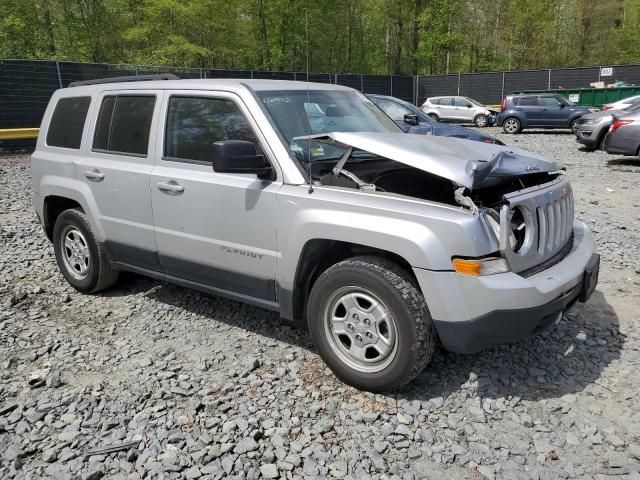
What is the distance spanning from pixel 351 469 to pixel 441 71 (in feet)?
156

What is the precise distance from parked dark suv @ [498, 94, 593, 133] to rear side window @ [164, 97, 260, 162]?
20.1m

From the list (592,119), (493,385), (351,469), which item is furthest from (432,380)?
(592,119)

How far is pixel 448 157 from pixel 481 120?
23.9 metres

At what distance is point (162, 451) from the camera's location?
2.84 metres

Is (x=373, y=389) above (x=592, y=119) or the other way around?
the other way around

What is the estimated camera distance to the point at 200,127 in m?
3.94

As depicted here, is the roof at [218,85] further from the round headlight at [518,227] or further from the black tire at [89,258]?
the round headlight at [518,227]

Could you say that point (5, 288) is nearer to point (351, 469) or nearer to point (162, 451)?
point (162, 451)

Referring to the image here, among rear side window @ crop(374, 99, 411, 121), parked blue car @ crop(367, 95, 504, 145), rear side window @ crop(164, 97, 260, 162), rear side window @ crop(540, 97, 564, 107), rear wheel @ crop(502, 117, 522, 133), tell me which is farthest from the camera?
rear wheel @ crop(502, 117, 522, 133)

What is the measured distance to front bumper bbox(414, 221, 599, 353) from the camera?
2842 mm

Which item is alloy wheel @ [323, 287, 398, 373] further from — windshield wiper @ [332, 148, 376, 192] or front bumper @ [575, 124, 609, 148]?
front bumper @ [575, 124, 609, 148]

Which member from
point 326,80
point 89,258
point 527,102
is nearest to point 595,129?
point 527,102

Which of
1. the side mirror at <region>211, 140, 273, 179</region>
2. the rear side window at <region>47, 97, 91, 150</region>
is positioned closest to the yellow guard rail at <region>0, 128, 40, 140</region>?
the rear side window at <region>47, 97, 91, 150</region>

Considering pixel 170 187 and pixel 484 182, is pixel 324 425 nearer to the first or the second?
pixel 484 182
